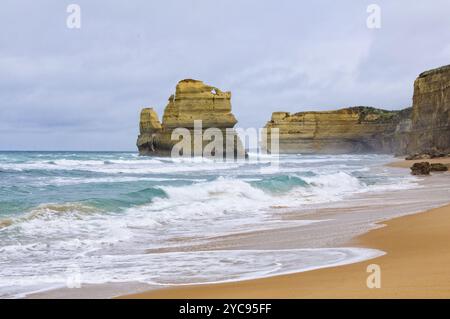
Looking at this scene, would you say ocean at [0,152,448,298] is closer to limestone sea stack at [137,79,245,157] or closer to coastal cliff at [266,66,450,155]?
limestone sea stack at [137,79,245,157]

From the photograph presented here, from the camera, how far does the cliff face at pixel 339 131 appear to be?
8381 centimetres

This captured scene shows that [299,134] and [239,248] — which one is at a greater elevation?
[299,134]

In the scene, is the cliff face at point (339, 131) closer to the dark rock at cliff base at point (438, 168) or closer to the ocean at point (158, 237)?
the dark rock at cliff base at point (438, 168)

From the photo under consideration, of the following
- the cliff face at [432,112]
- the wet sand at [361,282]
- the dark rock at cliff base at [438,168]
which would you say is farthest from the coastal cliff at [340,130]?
the wet sand at [361,282]

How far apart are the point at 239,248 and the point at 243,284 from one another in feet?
8.31

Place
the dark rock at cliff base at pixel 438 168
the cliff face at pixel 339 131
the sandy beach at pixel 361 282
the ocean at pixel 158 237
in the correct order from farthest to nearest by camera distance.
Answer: the cliff face at pixel 339 131, the dark rock at cliff base at pixel 438 168, the ocean at pixel 158 237, the sandy beach at pixel 361 282

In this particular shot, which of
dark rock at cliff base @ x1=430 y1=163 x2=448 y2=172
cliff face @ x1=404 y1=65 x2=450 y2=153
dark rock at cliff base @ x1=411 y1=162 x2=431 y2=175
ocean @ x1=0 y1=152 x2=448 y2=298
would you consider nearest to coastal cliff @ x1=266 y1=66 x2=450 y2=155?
cliff face @ x1=404 y1=65 x2=450 y2=153

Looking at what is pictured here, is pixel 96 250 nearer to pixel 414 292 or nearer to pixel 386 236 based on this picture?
pixel 386 236

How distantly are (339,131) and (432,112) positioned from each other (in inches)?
1548

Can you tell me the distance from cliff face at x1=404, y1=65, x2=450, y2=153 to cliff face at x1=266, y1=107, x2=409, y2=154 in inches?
1239

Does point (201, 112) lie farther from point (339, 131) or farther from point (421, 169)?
point (339, 131)

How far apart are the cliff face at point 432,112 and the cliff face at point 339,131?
31.5 metres

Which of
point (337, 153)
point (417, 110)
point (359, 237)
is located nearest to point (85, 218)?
point (359, 237)
